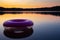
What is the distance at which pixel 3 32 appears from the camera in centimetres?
84

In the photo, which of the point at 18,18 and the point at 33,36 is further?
the point at 18,18

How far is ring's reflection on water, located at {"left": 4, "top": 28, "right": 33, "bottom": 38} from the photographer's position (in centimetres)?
79

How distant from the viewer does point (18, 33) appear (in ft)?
2.66

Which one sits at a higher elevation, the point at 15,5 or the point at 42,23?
the point at 15,5

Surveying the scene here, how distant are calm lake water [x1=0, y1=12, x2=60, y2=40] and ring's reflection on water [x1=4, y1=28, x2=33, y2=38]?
0.01m

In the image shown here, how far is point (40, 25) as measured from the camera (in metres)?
0.91

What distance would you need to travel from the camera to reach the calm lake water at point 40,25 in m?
0.79

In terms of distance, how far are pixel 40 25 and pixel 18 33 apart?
0.19 metres

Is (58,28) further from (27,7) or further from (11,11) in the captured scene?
(11,11)

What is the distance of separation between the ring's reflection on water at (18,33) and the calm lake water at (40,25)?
→ 1 cm

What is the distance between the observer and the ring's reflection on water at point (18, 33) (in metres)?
0.79

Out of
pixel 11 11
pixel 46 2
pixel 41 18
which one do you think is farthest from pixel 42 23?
pixel 11 11

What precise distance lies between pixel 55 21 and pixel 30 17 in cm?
19

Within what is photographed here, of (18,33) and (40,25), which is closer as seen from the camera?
(18,33)
